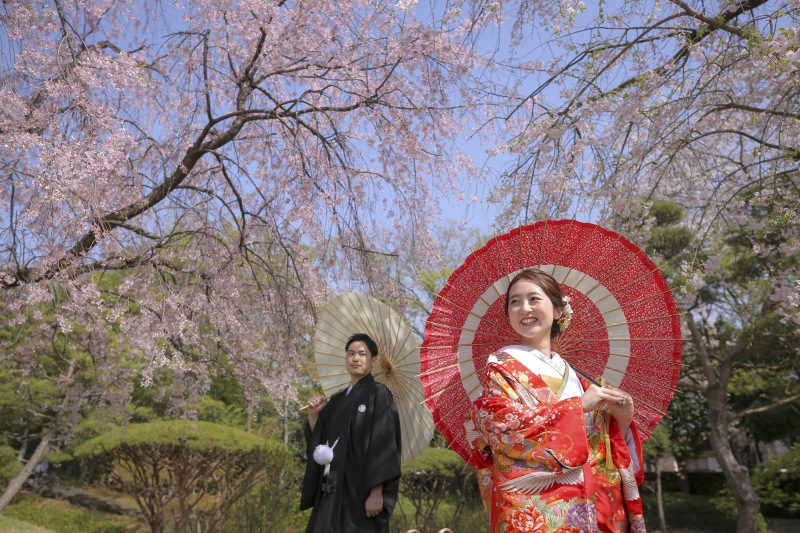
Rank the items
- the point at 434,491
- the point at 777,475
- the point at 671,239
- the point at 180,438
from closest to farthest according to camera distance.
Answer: the point at 180,438 → the point at 434,491 → the point at 671,239 → the point at 777,475

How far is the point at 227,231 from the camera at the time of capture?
6551 mm

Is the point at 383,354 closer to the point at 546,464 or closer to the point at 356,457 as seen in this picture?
the point at 356,457

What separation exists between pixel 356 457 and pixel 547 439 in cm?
148

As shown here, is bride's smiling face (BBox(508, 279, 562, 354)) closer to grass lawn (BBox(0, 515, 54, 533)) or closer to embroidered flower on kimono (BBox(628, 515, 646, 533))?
embroidered flower on kimono (BBox(628, 515, 646, 533))

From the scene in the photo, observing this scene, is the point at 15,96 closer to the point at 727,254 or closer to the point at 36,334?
the point at 36,334

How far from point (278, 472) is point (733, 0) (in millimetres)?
6224

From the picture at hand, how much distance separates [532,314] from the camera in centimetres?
245

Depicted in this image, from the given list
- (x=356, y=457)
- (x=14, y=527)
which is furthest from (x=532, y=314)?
(x=14, y=527)

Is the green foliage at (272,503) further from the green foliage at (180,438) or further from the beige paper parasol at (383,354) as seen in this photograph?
the beige paper parasol at (383,354)

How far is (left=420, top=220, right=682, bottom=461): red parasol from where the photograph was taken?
2555mm

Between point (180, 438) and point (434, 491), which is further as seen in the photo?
point (434, 491)

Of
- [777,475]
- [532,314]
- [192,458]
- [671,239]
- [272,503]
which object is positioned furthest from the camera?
[777,475]

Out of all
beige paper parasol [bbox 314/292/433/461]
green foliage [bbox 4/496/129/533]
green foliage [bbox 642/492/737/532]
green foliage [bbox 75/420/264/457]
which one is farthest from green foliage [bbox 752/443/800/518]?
green foliage [bbox 4/496/129/533]

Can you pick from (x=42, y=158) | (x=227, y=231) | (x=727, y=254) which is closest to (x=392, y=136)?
(x=227, y=231)
